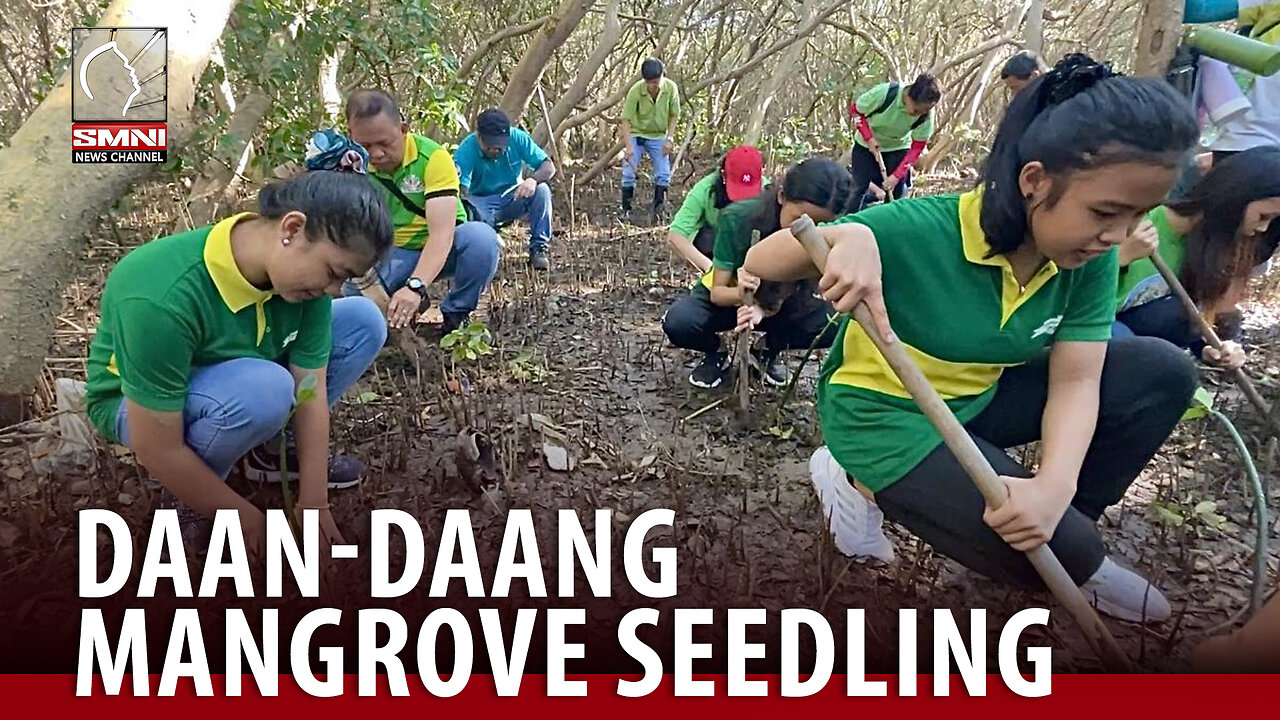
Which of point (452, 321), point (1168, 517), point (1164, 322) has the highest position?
point (452, 321)

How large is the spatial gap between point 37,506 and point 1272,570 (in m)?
3.41

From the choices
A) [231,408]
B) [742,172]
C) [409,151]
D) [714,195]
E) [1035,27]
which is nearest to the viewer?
[231,408]

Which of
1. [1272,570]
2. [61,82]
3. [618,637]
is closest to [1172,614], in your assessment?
[1272,570]

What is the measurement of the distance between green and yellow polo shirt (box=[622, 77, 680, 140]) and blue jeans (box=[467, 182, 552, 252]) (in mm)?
2381

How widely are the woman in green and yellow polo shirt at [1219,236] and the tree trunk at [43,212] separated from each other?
11.0 feet

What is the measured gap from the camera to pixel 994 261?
5.58ft

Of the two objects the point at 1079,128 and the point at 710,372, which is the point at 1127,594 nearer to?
the point at 1079,128

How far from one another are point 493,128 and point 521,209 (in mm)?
593

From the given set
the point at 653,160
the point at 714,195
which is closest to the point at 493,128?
the point at 714,195

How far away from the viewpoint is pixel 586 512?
7.83 ft

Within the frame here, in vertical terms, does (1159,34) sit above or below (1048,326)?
above

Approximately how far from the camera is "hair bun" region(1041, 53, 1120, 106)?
1493 millimetres

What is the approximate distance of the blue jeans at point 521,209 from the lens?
523 cm

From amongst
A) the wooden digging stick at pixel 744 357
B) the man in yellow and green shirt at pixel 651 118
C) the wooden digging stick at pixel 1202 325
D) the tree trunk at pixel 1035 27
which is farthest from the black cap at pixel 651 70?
the wooden digging stick at pixel 1202 325
